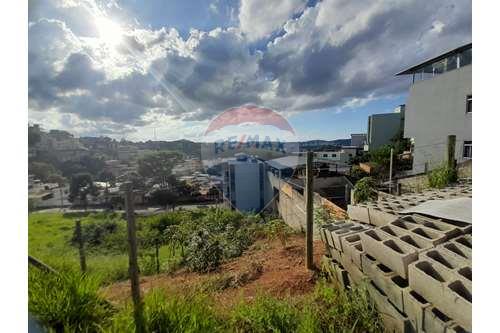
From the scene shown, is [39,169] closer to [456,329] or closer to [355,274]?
[355,274]

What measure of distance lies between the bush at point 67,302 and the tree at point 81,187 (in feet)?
7.10

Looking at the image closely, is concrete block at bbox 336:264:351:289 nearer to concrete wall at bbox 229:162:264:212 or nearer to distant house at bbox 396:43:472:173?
distant house at bbox 396:43:472:173

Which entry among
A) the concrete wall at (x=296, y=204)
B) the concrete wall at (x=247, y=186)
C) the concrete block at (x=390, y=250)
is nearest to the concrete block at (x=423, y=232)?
the concrete block at (x=390, y=250)

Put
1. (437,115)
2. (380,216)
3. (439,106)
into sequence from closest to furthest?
(380,216), (439,106), (437,115)

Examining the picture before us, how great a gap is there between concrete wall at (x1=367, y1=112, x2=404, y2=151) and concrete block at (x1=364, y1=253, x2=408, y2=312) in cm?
1726

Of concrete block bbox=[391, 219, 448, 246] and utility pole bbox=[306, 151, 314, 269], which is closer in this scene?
concrete block bbox=[391, 219, 448, 246]

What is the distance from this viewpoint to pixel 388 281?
1037 mm

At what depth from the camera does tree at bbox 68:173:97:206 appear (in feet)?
10.4

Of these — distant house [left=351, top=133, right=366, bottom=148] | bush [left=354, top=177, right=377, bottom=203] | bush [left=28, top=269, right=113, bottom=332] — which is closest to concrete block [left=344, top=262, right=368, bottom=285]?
bush [left=28, top=269, right=113, bottom=332]

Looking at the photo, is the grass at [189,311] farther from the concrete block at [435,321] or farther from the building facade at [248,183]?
the building facade at [248,183]

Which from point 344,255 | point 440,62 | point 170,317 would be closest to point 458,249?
point 344,255

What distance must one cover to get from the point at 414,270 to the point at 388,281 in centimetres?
13

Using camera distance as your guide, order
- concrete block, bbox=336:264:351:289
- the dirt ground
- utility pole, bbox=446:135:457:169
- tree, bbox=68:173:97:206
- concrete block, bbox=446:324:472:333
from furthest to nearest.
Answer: utility pole, bbox=446:135:457:169 < tree, bbox=68:173:97:206 < the dirt ground < concrete block, bbox=336:264:351:289 < concrete block, bbox=446:324:472:333

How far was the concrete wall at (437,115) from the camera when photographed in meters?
5.79
